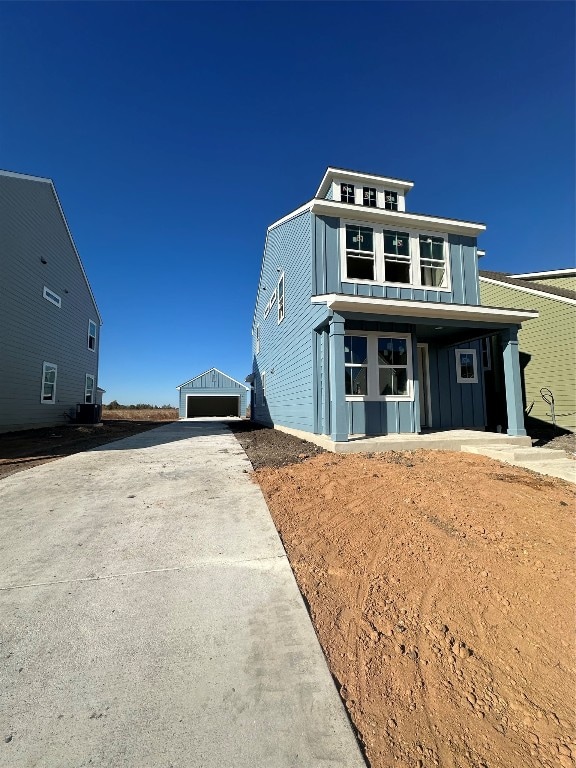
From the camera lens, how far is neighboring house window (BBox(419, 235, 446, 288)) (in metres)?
9.92

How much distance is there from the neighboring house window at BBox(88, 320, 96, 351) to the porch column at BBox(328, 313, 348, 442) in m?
17.1

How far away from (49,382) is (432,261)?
1577 cm

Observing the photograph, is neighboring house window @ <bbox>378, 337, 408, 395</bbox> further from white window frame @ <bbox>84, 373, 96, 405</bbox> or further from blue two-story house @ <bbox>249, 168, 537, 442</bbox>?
white window frame @ <bbox>84, 373, 96, 405</bbox>

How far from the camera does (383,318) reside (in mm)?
7707

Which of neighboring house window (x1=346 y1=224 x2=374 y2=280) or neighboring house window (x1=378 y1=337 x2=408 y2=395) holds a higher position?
neighboring house window (x1=346 y1=224 x2=374 y2=280)

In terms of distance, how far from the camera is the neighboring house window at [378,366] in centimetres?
841

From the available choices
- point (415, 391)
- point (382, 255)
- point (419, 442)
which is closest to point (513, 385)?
point (415, 391)

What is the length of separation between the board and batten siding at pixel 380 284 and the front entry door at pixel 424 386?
155 centimetres

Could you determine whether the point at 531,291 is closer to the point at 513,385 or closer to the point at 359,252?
the point at 513,385

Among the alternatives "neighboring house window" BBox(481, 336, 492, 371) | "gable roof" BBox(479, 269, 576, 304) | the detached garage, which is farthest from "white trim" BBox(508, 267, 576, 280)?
the detached garage

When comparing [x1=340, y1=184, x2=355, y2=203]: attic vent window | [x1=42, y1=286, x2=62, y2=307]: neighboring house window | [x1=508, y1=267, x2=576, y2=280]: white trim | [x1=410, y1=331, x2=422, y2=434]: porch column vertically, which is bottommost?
[x1=410, y1=331, x2=422, y2=434]: porch column

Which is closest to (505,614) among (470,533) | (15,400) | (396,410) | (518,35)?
(470,533)

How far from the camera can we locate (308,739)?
4.48 ft

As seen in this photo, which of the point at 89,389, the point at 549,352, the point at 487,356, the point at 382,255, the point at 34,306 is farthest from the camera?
the point at 89,389
